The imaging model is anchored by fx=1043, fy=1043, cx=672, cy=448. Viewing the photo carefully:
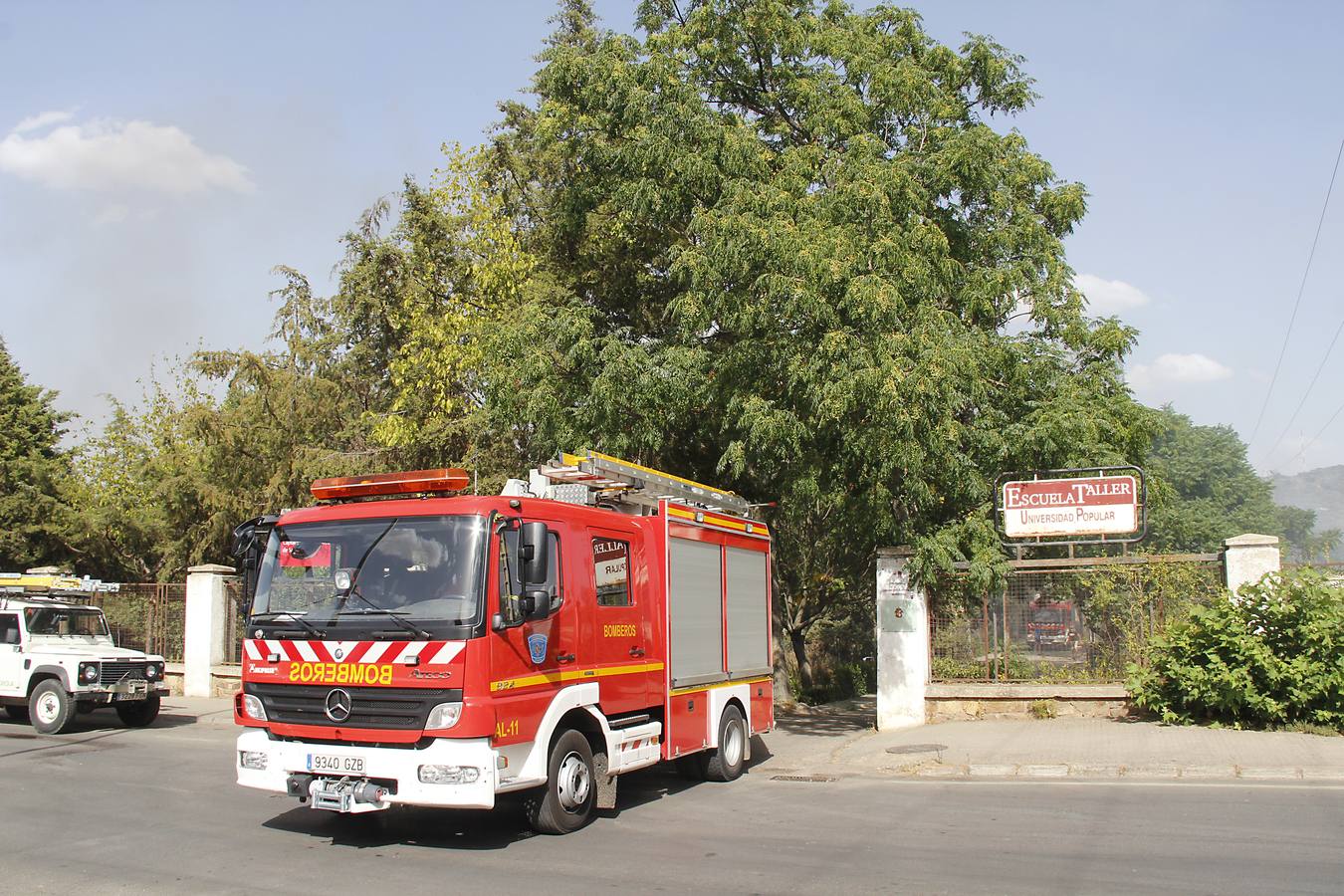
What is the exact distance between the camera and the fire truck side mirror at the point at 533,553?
7.99m

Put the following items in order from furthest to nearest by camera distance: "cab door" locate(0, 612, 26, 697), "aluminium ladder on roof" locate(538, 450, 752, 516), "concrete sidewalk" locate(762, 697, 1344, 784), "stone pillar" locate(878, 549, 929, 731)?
"cab door" locate(0, 612, 26, 697)
"stone pillar" locate(878, 549, 929, 731)
"concrete sidewalk" locate(762, 697, 1344, 784)
"aluminium ladder on roof" locate(538, 450, 752, 516)

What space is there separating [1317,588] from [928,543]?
4.85 meters

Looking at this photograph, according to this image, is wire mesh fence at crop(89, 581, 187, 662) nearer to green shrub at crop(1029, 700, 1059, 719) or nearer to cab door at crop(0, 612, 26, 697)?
cab door at crop(0, 612, 26, 697)

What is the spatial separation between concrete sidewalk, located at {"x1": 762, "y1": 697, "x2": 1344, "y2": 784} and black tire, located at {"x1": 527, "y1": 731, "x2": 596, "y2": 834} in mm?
4425

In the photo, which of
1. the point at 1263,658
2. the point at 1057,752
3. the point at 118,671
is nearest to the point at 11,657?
the point at 118,671

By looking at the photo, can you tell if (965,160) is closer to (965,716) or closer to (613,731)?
(965,716)

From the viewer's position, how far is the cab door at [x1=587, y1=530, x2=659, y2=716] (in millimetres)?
9414

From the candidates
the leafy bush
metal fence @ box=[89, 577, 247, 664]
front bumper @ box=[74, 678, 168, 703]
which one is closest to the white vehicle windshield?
front bumper @ box=[74, 678, 168, 703]

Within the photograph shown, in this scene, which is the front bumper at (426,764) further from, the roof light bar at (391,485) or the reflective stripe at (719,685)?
the reflective stripe at (719,685)

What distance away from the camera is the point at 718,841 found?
27.7 feet

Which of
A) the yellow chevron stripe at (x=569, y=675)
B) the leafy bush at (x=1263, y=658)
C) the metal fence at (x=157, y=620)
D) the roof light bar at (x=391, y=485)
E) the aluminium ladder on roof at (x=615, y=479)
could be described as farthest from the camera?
the metal fence at (x=157, y=620)

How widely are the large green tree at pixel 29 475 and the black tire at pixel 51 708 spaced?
18061 millimetres

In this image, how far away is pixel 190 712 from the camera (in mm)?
18766

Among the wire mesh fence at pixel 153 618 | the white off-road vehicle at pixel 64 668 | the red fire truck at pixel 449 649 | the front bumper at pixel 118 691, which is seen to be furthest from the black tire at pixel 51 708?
the red fire truck at pixel 449 649
